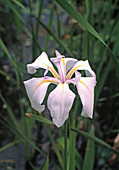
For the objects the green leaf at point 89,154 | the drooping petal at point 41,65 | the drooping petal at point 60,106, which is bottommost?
the green leaf at point 89,154

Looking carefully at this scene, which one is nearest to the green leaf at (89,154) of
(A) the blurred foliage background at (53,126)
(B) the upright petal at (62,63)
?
(A) the blurred foliage background at (53,126)

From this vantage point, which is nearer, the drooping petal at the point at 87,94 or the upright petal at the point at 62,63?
the drooping petal at the point at 87,94

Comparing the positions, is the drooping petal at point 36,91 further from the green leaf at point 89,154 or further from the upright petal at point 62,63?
the green leaf at point 89,154

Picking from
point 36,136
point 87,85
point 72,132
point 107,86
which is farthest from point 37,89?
point 107,86

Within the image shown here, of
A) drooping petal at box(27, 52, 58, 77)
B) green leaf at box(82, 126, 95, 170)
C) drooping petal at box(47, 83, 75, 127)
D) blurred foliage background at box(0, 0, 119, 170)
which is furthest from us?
blurred foliage background at box(0, 0, 119, 170)

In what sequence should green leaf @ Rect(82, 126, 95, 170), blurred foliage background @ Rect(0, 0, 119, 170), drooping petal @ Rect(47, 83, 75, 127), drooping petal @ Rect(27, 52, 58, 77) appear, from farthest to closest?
1. blurred foliage background @ Rect(0, 0, 119, 170)
2. green leaf @ Rect(82, 126, 95, 170)
3. drooping petal @ Rect(27, 52, 58, 77)
4. drooping petal @ Rect(47, 83, 75, 127)

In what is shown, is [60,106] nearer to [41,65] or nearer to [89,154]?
[41,65]

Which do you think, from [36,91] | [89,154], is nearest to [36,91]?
[36,91]

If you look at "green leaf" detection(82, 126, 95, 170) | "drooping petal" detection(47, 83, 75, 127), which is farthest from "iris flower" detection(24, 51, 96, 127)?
"green leaf" detection(82, 126, 95, 170)

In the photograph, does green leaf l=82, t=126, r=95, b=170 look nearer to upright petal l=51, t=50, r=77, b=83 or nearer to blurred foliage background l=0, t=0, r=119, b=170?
blurred foliage background l=0, t=0, r=119, b=170
